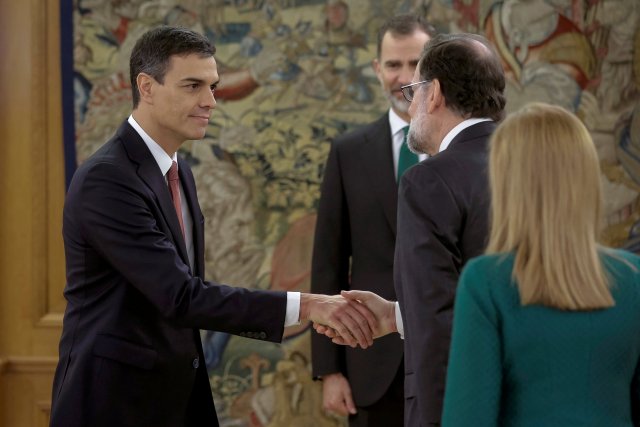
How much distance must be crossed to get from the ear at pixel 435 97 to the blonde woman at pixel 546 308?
2.87 feet

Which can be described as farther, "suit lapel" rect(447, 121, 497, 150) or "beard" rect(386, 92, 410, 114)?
"beard" rect(386, 92, 410, 114)

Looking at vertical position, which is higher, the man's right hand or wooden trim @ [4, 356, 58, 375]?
the man's right hand

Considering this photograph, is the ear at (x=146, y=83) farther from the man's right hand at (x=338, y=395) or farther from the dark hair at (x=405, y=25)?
the man's right hand at (x=338, y=395)

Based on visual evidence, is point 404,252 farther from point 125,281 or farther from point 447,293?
point 125,281

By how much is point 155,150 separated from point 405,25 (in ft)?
4.81

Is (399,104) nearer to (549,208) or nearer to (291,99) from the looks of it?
(291,99)

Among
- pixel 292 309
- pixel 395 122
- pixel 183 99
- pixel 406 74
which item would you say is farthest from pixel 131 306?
pixel 406 74

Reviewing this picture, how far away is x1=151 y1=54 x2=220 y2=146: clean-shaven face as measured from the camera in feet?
11.1

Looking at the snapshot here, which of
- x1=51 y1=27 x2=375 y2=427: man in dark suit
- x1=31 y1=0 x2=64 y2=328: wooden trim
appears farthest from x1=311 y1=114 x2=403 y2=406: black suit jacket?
x1=31 y1=0 x2=64 y2=328: wooden trim

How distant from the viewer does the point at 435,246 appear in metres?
2.75

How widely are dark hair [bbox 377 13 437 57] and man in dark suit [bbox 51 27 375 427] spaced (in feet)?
4.16

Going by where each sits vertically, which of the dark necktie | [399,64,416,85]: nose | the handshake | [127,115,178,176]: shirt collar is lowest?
the handshake

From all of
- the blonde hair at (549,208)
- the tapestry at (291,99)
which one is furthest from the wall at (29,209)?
the blonde hair at (549,208)

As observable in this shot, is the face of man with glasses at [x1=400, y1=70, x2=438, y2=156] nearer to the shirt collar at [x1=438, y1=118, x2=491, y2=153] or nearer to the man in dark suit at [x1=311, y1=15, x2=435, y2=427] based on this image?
the shirt collar at [x1=438, y1=118, x2=491, y2=153]
